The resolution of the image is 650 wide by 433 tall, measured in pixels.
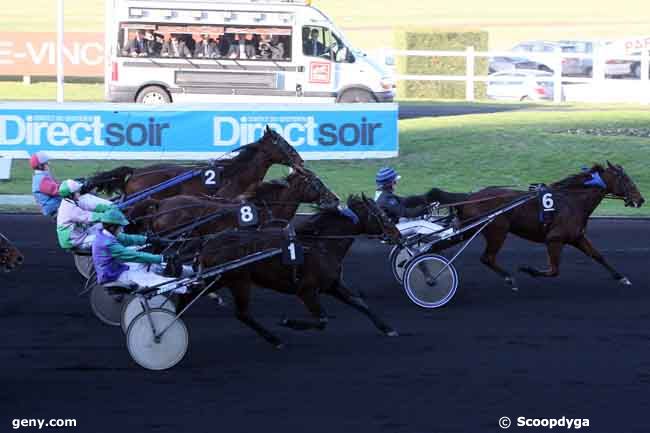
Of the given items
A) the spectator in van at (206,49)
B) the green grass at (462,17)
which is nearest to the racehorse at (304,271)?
the spectator in van at (206,49)

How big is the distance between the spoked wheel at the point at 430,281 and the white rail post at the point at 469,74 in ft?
64.0

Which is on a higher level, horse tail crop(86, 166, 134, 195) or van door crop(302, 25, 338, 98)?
van door crop(302, 25, 338, 98)

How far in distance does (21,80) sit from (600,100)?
16.8 m

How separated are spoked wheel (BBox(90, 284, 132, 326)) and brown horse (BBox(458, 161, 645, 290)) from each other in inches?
146

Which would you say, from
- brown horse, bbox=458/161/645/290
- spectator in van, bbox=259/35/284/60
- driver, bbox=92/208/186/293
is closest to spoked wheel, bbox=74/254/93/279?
driver, bbox=92/208/186/293

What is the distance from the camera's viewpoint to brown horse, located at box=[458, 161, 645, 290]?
1161 cm

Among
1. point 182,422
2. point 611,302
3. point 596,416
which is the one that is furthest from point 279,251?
point 611,302

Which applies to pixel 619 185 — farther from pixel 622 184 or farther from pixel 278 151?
pixel 278 151

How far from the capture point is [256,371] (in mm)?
8547

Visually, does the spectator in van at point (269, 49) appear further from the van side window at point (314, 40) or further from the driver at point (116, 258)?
the driver at point (116, 258)

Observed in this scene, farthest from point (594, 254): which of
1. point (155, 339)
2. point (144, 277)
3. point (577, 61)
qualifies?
point (577, 61)

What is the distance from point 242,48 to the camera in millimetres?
25016

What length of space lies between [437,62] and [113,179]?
2053cm

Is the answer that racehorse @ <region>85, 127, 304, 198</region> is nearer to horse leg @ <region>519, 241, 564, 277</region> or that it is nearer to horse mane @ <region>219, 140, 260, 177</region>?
horse mane @ <region>219, 140, 260, 177</region>
